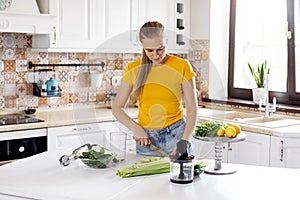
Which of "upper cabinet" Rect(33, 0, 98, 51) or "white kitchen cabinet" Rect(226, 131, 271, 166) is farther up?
"upper cabinet" Rect(33, 0, 98, 51)

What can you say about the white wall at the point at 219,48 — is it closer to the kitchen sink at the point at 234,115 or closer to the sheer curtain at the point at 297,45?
the kitchen sink at the point at 234,115

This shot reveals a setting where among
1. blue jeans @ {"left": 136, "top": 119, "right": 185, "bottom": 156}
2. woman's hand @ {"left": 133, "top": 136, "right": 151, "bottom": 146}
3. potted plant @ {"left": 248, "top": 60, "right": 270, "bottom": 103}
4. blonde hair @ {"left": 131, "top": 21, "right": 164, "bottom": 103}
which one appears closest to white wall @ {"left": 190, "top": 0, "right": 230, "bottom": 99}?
potted plant @ {"left": 248, "top": 60, "right": 270, "bottom": 103}

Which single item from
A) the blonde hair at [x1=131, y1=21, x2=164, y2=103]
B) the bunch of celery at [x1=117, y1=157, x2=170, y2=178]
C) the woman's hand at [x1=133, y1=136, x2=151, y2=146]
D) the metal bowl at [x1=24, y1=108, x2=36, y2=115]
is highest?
the blonde hair at [x1=131, y1=21, x2=164, y2=103]

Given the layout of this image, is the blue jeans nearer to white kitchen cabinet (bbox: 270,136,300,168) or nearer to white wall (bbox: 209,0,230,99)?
white kitchen cabinet (bbox: 270,136,300,168)

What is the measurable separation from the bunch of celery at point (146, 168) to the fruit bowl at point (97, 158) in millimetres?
97

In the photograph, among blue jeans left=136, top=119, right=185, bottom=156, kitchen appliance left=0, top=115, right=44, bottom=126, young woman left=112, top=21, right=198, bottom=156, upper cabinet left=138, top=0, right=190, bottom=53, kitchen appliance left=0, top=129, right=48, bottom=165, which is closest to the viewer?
young woman left=112, top=21, right=198, bottom=156

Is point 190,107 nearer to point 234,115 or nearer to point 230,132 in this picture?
point 230,132

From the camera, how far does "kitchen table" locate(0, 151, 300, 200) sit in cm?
179

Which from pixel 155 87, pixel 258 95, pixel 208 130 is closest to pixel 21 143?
pixel 155 87

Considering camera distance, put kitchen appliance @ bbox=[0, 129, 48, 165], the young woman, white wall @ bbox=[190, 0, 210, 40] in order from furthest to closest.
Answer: white wall @ bbox=[190, 0, 210, 40] → kitchen appliance @ bbox=[0, 129, 48, 165] → the young woman

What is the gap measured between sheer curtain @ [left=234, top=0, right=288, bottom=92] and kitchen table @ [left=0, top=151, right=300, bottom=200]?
2.33m

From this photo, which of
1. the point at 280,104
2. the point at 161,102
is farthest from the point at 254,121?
the point at 161,102

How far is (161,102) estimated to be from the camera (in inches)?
95.8

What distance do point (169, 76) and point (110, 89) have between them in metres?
2.21
